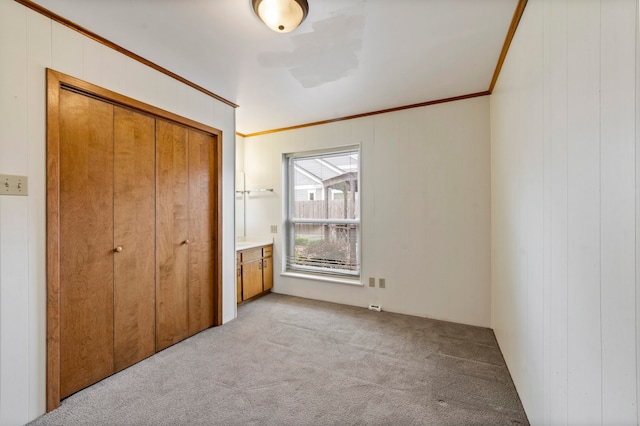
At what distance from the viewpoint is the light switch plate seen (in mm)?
1524

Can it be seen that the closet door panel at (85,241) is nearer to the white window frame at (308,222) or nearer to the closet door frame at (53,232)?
the closet door frame at (53,232)

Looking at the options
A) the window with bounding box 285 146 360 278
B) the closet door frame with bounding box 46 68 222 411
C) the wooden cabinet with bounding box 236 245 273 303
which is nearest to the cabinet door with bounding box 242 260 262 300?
the wooden cabinet with bounding box 236 245 273 303

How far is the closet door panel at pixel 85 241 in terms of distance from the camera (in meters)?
1.80

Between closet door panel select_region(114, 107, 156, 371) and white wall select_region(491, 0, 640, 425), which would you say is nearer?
white wall select_region(491, 0, 640, 425)

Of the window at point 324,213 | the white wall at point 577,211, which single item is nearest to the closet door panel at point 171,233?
the window at point 324,213

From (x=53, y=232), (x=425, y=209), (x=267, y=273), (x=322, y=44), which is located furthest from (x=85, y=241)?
(x=425, y=209)

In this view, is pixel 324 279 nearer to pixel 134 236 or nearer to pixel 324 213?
pixel 324 213

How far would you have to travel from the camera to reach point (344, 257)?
3.71 meters

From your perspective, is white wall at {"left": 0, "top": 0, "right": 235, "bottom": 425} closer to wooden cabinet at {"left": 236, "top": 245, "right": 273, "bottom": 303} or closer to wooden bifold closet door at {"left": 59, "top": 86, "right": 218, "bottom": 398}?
wooden bifold closet door at {"left": 59, "top": 86, "right": 218, "bottom": 398}

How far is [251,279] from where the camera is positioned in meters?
3.67

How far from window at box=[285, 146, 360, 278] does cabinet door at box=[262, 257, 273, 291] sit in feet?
0.83

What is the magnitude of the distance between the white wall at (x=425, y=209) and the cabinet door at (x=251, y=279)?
0.80m

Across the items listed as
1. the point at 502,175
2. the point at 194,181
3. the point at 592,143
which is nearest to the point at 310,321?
the point at 194,181

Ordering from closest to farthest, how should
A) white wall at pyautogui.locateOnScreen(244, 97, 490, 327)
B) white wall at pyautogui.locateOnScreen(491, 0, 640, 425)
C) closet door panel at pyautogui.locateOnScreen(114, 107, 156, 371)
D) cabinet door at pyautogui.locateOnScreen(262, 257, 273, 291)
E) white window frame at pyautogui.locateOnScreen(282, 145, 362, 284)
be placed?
white wall at pyautogui.locateOnScreen(491, 0, 640, 425)
closet door panel at pyautogui.locateOnScreen(114, 107, 156, 371)
white wall at pyautogui.locateOnScreen(244, 97, 490, 327)
white window frame at pyautogui.locateOnScreen(282, 145, 362, 284)
cabinet door at pyautogui.locateOnScreen(262, 257, 273, 291)
